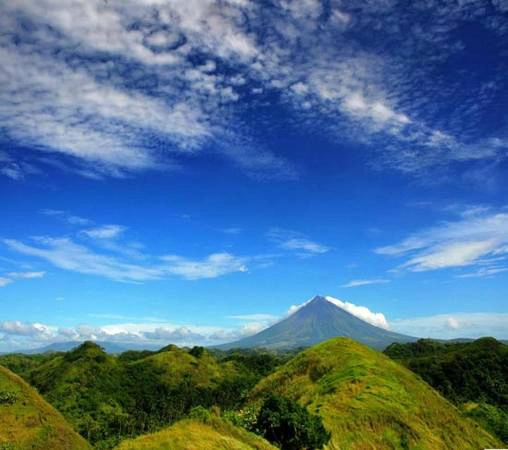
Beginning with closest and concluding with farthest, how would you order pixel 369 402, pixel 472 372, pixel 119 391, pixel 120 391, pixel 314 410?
1. pixel 314 410
2. pixel 369 402
3. pixel 472 372
4. pixel 119 391
5. pixel 120 391

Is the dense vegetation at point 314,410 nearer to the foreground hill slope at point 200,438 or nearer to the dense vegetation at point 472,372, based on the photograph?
the foreground hill slope at point 200,438

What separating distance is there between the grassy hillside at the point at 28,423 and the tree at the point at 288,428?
4680cm

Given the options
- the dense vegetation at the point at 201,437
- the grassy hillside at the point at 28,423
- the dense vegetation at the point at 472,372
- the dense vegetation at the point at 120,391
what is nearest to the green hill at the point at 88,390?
the dense vegetation at the point at 120,391

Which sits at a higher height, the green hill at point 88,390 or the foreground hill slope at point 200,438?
the green hill at point 88,390

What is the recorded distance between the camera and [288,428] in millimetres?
35312

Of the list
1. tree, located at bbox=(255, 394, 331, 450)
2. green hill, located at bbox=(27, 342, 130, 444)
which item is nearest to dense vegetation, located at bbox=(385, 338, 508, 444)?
green hill, located at bbox=(27, 342, 130, 444)

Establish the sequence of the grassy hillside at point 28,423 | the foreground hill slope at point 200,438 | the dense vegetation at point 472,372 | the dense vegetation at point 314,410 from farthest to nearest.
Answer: the dense vegetation at point 472,372 → the grassy hillside at point 28,423 → the dense vegetation at point 314,410 → the foreground hill slope at point 200,438

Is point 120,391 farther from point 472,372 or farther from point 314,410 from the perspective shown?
point 314,410

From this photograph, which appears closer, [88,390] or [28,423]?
[28,423]

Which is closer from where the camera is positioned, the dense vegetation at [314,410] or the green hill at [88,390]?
the dense vegetation at [314,410]

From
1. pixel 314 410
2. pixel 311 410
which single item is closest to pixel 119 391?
pixel 311 410

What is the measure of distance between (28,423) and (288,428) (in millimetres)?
55816

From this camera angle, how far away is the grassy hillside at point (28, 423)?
230ft

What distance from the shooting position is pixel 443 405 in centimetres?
5794
